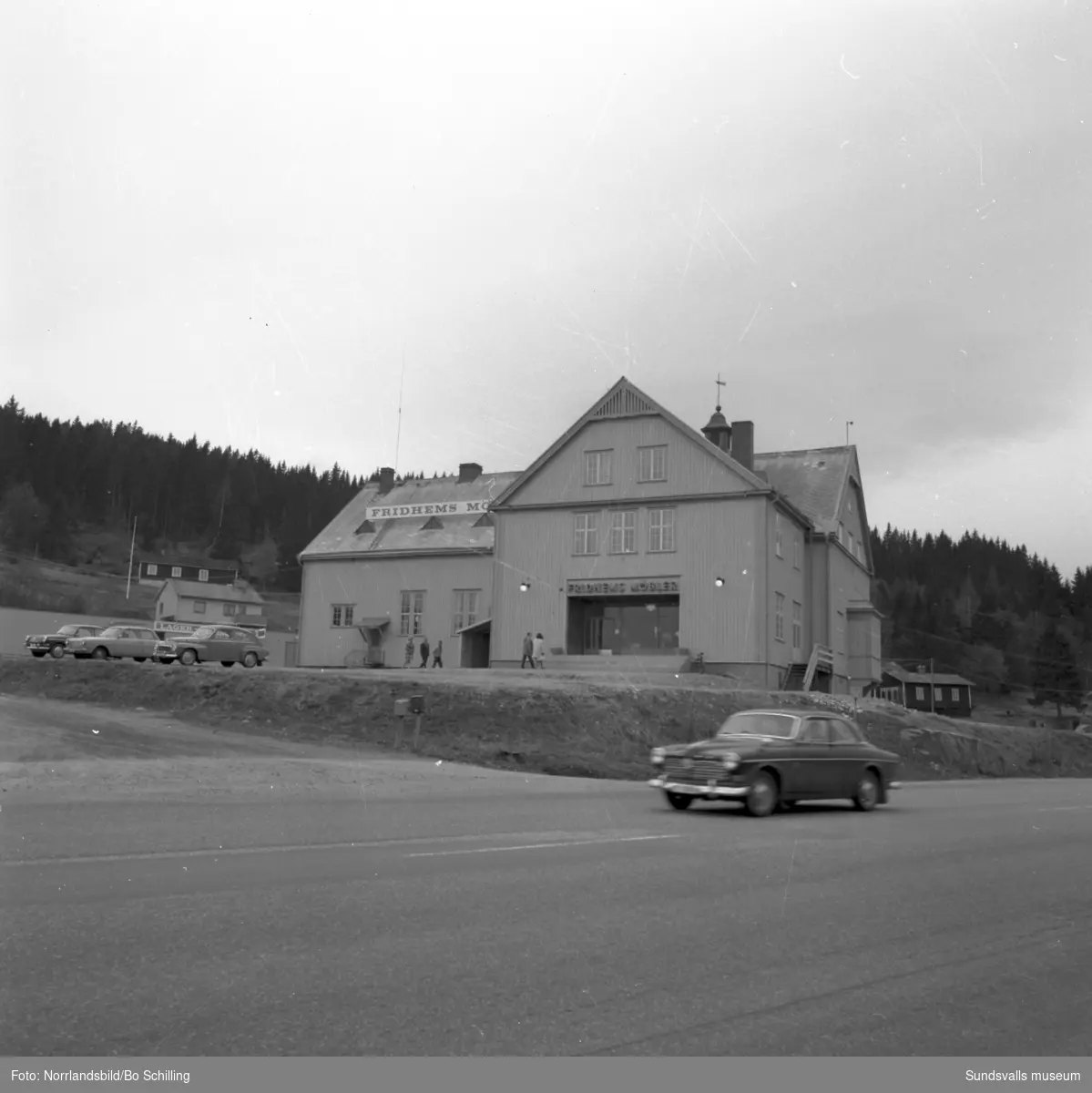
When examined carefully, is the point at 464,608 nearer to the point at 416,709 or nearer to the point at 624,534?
the point at 624,534

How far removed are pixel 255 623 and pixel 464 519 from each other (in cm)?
3737

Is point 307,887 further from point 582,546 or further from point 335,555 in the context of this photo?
point 335,555

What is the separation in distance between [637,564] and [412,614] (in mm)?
11940

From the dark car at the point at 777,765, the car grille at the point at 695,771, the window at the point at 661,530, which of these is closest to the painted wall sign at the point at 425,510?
the window at the point at 661,530

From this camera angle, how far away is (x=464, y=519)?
51.1 m

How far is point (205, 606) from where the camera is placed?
80.9 m

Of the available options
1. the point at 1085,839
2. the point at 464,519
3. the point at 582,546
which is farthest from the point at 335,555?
the point at 1085,839

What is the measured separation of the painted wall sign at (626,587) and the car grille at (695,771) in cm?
2665

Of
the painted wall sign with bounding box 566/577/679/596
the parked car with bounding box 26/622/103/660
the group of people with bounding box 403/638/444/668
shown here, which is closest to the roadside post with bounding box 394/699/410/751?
the painted wall sign with bounding box 566/577/679/596

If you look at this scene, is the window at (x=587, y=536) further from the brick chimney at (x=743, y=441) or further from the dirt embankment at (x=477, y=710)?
the dirt embankment at (x=477, y=710)

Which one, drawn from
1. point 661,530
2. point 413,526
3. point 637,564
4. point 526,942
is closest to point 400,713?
point 526,942

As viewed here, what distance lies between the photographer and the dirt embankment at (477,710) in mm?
24641

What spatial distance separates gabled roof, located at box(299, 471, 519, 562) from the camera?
164ft
